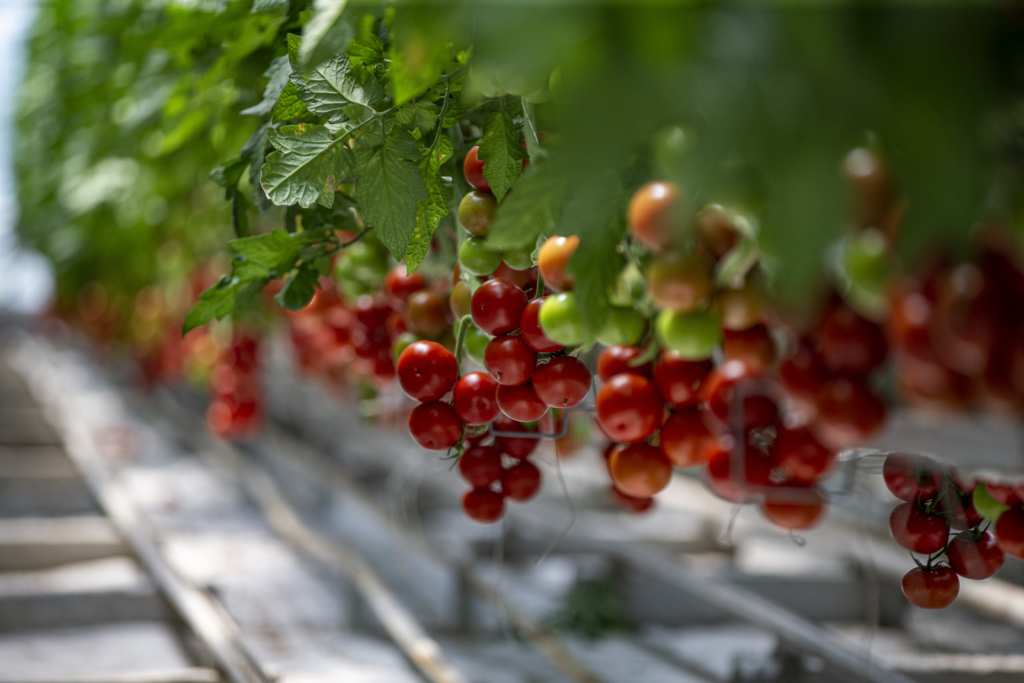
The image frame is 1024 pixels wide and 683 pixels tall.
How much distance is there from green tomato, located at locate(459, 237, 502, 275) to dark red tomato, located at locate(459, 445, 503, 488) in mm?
205

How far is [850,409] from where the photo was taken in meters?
0.38

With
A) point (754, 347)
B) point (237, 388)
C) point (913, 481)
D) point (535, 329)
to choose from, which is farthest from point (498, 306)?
point (237, 388)

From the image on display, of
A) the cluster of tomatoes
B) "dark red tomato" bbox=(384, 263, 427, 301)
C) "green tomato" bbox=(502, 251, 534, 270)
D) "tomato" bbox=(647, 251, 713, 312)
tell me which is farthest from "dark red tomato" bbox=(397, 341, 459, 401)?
the cluster of tomatoes

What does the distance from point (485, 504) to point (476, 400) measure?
6.6 inches

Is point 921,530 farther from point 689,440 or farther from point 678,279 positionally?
point 678,279

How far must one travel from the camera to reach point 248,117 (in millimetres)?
1017

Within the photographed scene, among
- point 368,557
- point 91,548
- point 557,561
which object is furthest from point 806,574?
point 91,548

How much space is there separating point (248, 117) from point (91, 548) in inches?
72.4

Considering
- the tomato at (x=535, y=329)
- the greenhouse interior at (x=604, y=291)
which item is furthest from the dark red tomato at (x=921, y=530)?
the tomato at (x=535, y=329)

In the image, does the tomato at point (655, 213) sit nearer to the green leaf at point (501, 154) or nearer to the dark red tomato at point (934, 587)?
the green leaf at point (501, 154)

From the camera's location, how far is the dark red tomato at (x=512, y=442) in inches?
32.9

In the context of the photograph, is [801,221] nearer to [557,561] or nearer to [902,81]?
[902,81]

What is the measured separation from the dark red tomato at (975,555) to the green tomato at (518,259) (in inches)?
18.6

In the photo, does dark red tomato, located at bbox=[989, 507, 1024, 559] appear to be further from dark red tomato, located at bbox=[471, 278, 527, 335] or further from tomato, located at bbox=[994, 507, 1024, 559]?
dark red tomato, located at bbox=[471, 278, 527, 335]
